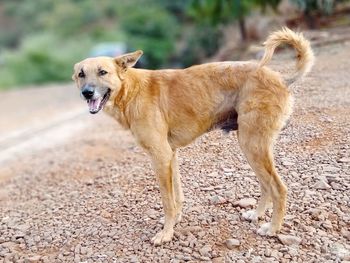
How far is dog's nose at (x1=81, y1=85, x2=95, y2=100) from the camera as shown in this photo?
4555mm

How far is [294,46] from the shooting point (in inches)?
176

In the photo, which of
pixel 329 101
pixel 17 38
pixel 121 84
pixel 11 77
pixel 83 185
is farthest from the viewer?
pixel 17 38

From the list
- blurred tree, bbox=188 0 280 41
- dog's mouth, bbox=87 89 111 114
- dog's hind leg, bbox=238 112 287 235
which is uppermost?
dog's mouth, bbox=87 89 111 114

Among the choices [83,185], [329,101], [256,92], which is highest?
Answer: [256,92]

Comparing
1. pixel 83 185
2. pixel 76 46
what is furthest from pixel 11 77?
pixel 83 185

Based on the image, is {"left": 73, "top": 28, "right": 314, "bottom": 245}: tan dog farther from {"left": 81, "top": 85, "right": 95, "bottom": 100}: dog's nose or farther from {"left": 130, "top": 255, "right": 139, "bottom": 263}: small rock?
{"left": 130, "top": 255, "right": 139, "bottom": 263}: small rock

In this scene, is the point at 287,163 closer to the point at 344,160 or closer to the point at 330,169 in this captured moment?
the point at 330,169

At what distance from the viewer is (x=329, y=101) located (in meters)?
7.92

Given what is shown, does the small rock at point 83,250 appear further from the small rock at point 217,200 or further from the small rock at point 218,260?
the small rock at point 217,200

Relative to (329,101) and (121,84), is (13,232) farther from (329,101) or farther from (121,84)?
(329,101)

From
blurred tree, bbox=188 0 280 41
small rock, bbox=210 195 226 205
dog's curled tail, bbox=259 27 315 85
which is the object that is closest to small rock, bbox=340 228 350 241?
small rock, bbox=210 195 226 205

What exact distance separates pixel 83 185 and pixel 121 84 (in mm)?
2828

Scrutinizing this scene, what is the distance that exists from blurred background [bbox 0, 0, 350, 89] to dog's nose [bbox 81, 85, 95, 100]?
10849 millimetres

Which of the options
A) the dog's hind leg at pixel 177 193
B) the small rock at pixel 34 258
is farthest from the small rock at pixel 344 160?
the small rock at pixel 34 258
